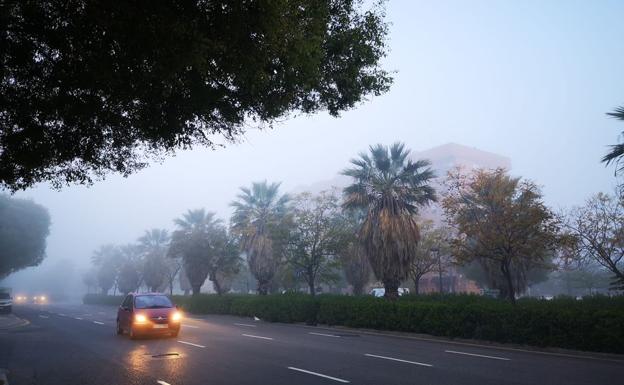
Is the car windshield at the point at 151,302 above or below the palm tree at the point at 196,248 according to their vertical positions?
below

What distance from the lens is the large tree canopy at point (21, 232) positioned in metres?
52.2

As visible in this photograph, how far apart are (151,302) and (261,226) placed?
21273 millimetres

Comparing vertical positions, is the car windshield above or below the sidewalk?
above

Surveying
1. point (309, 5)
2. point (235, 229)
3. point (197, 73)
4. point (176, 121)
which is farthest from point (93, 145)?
point (235, 229)

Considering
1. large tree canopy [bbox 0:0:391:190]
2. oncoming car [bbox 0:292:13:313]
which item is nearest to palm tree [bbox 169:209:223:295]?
oncoming car [bbox 0:292:13:313]

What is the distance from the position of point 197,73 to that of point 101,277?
8446 cm

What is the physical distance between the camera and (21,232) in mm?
54281

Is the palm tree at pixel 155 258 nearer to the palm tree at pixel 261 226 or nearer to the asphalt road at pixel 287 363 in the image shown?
the palm tree at pixel 261 226

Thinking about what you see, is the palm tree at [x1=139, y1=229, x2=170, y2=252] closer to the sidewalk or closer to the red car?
the sidewalk

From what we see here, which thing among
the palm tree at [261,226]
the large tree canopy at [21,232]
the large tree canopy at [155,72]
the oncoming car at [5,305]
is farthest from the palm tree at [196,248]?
the large tree canopy at [155,72]

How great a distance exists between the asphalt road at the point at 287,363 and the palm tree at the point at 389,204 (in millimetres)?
8638

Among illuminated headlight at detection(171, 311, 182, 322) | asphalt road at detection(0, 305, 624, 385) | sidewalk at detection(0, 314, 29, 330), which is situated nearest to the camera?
asphalt road at detection(0, 305, 624, 385)

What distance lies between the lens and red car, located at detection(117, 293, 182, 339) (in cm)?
1619

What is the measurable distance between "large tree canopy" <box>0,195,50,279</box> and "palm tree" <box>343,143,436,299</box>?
45151 mm
